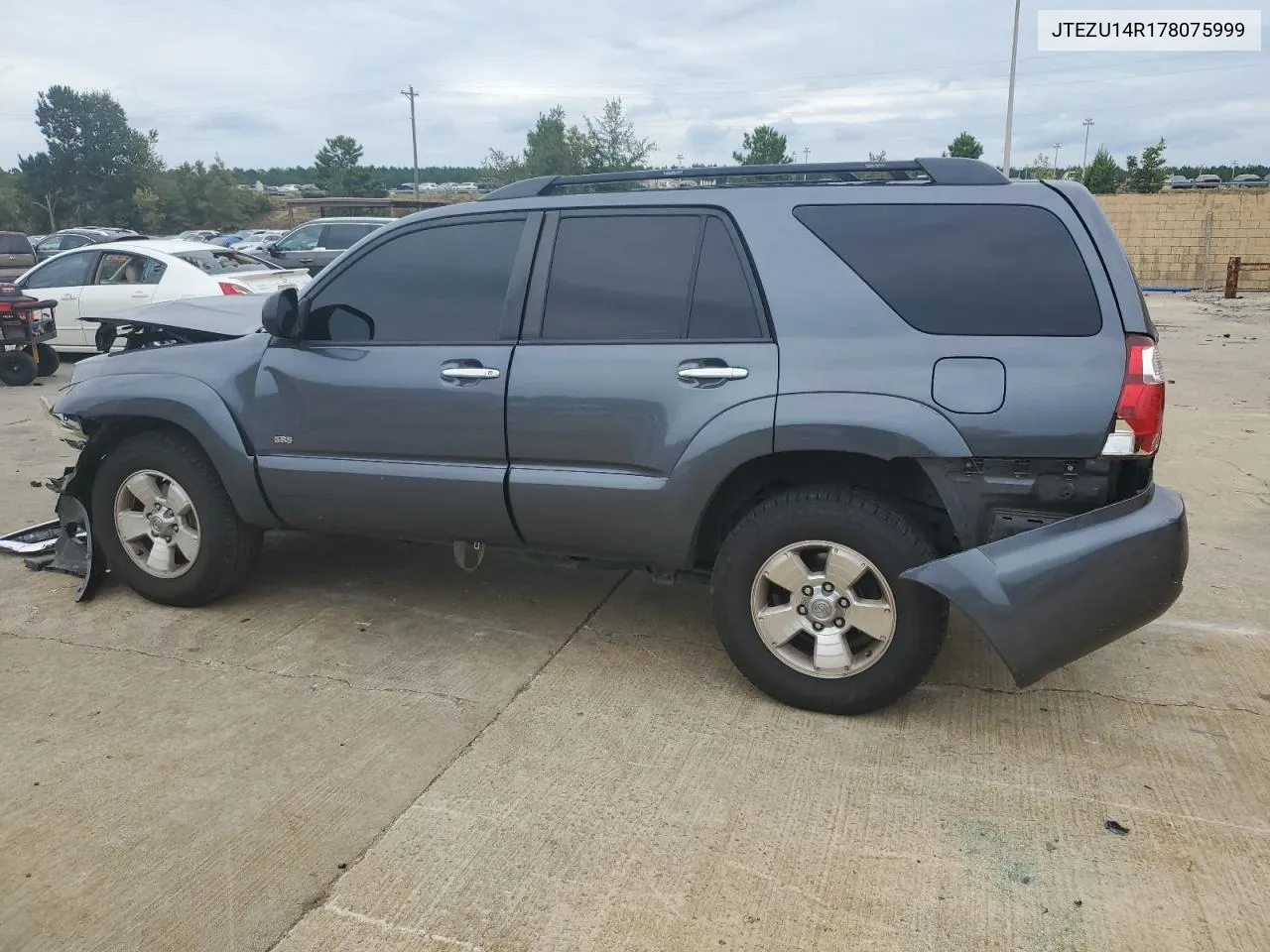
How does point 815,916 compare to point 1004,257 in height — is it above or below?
below

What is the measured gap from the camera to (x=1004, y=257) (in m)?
3.35

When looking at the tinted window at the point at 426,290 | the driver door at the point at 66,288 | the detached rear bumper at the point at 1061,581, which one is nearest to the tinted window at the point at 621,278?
the tinted window at the point at 426,290

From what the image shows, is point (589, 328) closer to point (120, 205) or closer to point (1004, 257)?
point (1004, 257)

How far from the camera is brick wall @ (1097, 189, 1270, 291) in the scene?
25.6m

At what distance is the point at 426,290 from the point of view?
416cm

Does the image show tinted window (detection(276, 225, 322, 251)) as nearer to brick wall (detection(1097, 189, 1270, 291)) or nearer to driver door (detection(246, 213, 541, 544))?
driver door (detection(246, 213, 541, 544))

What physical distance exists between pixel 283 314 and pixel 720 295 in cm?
185

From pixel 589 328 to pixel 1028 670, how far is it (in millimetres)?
1971

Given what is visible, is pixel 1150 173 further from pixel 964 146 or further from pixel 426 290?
pixel 426 290

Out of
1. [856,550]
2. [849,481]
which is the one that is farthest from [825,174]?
[856,550]

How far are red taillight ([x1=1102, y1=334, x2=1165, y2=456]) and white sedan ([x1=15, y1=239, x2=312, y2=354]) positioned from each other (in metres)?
9.22

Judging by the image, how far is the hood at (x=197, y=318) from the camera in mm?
4742

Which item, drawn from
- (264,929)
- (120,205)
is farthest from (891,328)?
(120,205)

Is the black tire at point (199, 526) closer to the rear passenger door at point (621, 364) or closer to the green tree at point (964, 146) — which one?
the rear passenger door at point (621, 364)
